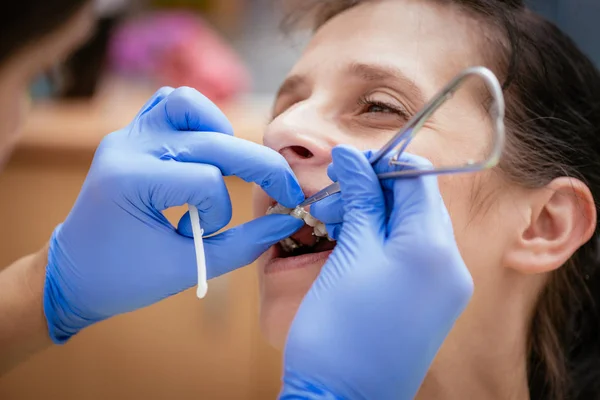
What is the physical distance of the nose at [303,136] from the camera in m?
1.03

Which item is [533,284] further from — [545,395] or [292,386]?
[292,386]

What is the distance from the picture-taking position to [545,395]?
1338mm

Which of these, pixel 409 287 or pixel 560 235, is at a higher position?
pixel 409 287

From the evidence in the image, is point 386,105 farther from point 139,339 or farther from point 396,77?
point 139,339

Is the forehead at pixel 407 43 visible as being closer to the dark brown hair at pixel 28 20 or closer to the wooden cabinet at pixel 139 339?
the dark brown hair at pixel 28 20

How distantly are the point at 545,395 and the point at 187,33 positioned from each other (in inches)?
68.6

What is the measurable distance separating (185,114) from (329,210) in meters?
0.28

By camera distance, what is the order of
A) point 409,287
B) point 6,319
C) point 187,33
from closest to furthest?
point 409,287, point 6,319, point 187,33

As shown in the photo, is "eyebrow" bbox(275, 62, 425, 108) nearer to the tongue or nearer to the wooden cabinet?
the tongue

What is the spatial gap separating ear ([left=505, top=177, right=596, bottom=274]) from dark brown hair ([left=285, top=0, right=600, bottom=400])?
0.03 meters

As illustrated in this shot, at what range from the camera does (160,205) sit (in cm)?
100

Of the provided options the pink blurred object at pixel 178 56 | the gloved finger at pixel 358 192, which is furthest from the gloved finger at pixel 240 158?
the pink blurred object at pixel 178 56

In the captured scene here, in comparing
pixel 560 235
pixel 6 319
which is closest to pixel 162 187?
pixel 6 319

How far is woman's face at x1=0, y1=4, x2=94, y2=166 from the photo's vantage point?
31.5 inches
